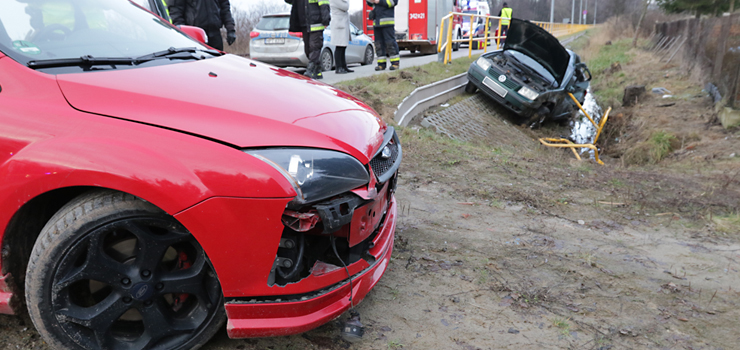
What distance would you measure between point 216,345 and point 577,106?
1103cm

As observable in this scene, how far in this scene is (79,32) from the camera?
8.18 feet

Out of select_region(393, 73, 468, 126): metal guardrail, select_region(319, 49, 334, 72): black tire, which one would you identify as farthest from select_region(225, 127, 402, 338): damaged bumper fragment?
select_region(319, 49, 334, 72): black tire

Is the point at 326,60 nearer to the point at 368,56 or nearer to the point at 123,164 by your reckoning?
the point at 368,56

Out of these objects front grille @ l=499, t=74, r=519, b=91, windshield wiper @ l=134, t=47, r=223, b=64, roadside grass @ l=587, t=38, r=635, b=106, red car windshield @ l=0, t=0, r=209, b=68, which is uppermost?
red car windshield @ l=0, t=0, r=209, b=68

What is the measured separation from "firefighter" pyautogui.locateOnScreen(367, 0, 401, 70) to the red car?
30.0 ft

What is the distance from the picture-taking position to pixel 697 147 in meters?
8.38

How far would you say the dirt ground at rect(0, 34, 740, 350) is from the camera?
241cm

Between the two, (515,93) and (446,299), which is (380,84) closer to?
(515,93)

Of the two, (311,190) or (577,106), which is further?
(577,106)

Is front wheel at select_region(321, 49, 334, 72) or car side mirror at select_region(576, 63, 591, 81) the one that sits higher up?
front wheel at select_region(321, 49, 334, 72)

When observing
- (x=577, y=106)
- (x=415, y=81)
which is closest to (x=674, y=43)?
(x=577, y=106)

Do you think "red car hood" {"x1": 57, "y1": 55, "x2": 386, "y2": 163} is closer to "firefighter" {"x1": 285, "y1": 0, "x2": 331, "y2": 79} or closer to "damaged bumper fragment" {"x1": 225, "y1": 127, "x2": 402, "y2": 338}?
"damaged bumper fragment" {"x1": 225, "y1": 127, "x2": 402, "y2": 338}

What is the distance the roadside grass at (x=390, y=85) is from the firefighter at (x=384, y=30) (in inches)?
25.6

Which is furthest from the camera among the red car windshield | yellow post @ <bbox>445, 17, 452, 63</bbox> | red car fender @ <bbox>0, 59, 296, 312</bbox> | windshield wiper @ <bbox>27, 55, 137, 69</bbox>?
yellow post @ <bbox>445, 17, 452, 63</bbox>
